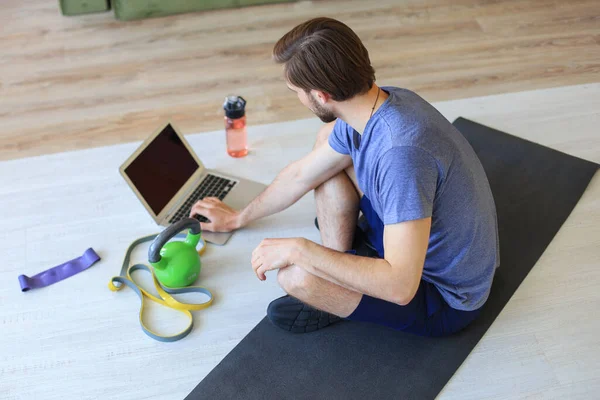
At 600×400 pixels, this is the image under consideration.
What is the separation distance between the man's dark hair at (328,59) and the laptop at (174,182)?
2.38ft

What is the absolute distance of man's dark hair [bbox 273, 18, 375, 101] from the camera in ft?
5.10

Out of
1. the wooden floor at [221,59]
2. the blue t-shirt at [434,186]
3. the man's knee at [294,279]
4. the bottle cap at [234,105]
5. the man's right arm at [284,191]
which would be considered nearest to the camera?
the blue t-shirt at [434,186]

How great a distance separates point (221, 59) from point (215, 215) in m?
1.17

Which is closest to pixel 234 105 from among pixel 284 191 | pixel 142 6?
pixel 284 191

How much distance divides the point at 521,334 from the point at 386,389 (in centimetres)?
44

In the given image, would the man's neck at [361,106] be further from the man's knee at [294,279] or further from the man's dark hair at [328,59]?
the man's knee at [294,279]

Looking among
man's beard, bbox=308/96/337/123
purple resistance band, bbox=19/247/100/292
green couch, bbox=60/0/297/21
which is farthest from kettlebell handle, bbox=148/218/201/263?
green couch, bbox=60/0/297/21

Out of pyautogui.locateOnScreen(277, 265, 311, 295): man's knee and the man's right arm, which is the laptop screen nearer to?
the man's right arm

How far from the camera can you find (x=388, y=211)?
5.04ft

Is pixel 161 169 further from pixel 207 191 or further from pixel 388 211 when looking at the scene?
pixel 388 211

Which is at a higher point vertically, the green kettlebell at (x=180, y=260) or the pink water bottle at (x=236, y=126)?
the pink water bottle at (x=236, y=126)

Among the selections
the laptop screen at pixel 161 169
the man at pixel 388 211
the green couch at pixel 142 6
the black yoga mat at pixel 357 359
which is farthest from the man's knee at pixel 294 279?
the green couch at pixel 142 6

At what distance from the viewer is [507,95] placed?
286 centimetres

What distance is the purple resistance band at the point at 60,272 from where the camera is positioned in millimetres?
2090
